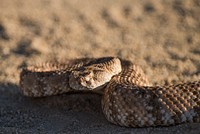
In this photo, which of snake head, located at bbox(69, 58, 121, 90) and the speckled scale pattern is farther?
snake head, located at bbox(69, 58, 121, 90)

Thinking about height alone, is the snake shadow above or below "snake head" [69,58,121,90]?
below

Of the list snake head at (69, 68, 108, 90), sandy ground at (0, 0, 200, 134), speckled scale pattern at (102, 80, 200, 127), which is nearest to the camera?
speckled scale pattern at (102, 80, 200, 127)

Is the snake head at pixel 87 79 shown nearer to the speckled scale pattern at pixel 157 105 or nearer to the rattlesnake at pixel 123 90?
the rattlesnake at pixel 123 90

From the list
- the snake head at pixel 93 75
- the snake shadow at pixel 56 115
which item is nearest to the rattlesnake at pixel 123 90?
the snake head at pixel 93 75

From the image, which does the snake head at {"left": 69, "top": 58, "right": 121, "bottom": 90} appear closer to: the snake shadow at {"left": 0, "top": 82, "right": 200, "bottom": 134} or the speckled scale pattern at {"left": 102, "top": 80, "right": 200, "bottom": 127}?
the snake shadow at {"left": 0, "top": 82, "right": 200, "bottom": 134}

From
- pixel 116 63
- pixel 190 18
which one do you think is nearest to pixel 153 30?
pixel 190 18

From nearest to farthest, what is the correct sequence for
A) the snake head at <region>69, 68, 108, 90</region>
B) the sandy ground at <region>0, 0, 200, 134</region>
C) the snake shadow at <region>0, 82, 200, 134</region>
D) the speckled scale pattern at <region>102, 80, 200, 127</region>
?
the speckled scale pattern at <region>102, 80, 200, 127</region>
the snake shadow at <region>0, 82, 200, 134</region>
the snake head at <region>69, 68, 108, 90</region>
the sandy ground at <region>0, 0, 200, 134</region>

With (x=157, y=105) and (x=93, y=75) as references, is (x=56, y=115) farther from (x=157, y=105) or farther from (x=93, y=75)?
(x=157, y=105)

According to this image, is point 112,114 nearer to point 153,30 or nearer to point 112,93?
point 112,93

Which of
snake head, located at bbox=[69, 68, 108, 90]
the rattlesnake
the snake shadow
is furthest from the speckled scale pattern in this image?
snake head, located at bbox=[69, 68, 108, 90]
